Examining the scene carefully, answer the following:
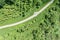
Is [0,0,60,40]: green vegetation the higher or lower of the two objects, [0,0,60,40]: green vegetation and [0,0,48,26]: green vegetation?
the lower

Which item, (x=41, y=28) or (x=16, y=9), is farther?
(x=41, y=28)

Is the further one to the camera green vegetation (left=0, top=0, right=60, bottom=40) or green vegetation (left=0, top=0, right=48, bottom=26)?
green vegetation (left=0, top=0, right=48, bottom=26)

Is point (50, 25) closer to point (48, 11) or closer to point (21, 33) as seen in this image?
point (48, 11)

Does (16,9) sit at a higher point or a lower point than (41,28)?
higher

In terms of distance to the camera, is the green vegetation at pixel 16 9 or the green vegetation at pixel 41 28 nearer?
the green vegetation at pixel 41 28
